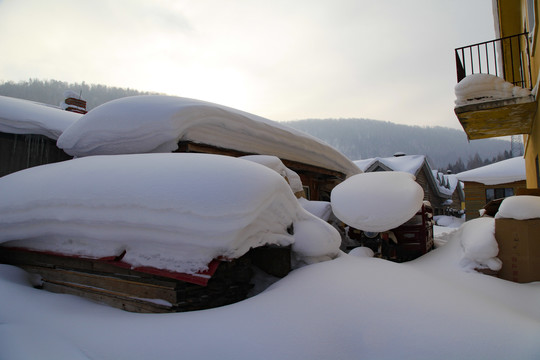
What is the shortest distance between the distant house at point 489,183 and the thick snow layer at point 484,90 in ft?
35.1

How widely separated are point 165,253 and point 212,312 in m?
0.50

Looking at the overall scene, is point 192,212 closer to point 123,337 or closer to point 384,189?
point 123,337

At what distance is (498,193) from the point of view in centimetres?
1424

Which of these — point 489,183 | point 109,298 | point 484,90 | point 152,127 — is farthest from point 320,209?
point 489,183

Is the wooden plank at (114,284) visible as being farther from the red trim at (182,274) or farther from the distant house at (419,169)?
the distant house at (419,169)

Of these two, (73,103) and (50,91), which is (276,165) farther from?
(50,91)

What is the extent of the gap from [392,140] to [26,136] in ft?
183

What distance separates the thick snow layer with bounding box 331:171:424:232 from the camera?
12.1 feet

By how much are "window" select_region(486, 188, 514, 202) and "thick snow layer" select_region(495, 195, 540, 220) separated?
1315 centimetres

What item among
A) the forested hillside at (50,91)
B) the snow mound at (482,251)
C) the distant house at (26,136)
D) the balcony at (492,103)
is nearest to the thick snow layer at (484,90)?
the balcony at (492,103)

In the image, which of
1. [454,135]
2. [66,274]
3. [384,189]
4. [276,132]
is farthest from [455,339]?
[454,135]

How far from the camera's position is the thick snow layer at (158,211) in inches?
78.5

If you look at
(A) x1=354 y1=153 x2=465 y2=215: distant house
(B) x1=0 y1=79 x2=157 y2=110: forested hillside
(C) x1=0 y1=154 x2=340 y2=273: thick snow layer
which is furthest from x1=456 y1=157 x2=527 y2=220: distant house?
(B) x1=0 y1=79 x2=157 y2=110: forested hillside

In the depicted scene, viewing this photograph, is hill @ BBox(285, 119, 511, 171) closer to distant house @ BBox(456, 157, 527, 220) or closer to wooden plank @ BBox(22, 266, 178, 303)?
distant house @ BBox(456, 157, 527, 220)
